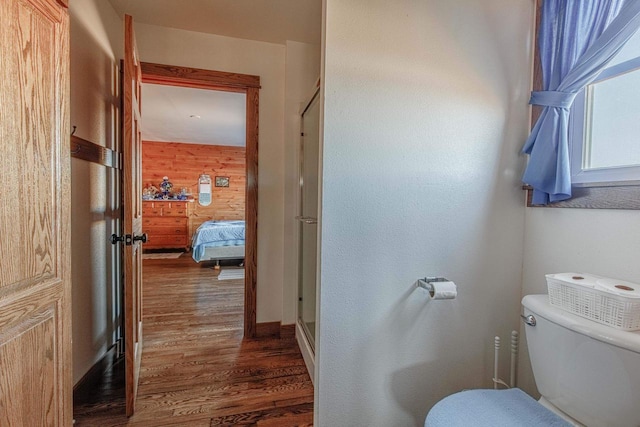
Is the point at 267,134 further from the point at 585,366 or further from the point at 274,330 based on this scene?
the point at 585,366

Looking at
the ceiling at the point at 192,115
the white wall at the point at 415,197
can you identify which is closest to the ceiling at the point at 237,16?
the white wall at the point at 415,197

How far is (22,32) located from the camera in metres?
0.83

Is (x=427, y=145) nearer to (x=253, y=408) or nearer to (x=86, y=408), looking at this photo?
(x=253, y=408)

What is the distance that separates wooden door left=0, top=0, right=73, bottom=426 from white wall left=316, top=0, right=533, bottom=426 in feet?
3.03

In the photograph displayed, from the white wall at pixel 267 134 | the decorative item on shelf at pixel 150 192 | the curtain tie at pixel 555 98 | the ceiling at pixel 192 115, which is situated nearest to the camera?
the curtain tie at pixel 555 98

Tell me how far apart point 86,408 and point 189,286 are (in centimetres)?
215

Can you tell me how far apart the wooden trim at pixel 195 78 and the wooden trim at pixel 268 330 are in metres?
1.88

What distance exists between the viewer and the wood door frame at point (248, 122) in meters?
2.10

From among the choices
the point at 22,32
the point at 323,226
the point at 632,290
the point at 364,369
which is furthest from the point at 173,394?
the point at 632,290

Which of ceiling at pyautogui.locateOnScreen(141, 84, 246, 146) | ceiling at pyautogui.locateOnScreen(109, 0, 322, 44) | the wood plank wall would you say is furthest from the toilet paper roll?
the wood plank wall

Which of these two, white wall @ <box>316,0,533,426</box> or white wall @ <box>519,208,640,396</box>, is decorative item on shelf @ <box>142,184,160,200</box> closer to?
white wall @ <box>316,0,533,426</box>

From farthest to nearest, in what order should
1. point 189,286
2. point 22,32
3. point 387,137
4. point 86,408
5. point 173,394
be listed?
point 189,286
point 173,394
point 86,408
point 387,137
point 22,32

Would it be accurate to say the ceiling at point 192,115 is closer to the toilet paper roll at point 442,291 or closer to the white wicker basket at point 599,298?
the toilet paper roll at point 442,291

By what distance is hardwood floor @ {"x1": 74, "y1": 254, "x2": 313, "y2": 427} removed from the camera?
1468 millimetres
